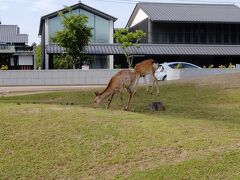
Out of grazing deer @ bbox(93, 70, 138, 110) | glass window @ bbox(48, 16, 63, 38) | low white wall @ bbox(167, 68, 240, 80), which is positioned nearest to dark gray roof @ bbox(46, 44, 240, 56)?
glass window @ bbox(48, 16, 63, 38)

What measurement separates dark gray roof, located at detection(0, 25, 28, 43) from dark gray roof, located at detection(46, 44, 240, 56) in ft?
20.9

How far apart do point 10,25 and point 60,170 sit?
137 ft

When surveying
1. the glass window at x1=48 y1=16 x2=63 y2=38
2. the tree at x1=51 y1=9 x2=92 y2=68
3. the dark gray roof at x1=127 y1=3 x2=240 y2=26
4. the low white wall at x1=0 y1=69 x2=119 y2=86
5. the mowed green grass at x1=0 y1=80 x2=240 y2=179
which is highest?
the dark gray roof at x1=127 y1=3 x2=240 y2=26

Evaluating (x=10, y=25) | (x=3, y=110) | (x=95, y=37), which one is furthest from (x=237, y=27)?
(x=3, y=110)

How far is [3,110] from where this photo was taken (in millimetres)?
10078

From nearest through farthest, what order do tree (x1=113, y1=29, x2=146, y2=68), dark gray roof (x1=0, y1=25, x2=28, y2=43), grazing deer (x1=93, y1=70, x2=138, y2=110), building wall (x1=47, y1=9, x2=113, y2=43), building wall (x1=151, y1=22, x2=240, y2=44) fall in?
grazing deer (x1=93, y1=70, x2=138, y2=110), tree (x1=113, y1=29, x2=146, y2=68), building wall (x1=47, y1=9, x2=113, y2=43), building wall (x1=151, y1=22, x2=240, y2=44), dark gray roof (x1=0, y1=25, x2=28, y2=43)

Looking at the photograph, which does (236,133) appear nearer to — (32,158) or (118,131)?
(118,131)

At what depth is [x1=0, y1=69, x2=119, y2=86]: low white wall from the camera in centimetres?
2953

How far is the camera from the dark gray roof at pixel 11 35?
44.8 m

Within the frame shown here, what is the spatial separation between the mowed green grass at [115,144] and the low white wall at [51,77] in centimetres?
1914

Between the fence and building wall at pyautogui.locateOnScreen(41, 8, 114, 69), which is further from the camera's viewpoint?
building wall at pyautogui.locateOnScreen(41, 8, 114, 69)

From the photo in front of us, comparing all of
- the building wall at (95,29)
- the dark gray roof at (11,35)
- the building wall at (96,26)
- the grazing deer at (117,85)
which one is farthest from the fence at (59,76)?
the grazing deer at (117,85)

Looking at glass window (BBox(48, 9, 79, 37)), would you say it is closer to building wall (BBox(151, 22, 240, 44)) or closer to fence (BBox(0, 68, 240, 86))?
building wall (BBox(151, 22, 240, 44))

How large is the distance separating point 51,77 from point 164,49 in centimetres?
1426
